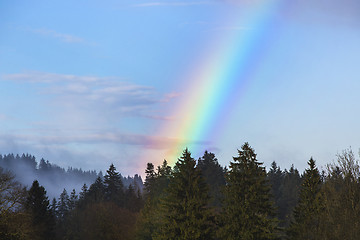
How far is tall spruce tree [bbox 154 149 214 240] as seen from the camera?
4772 centimetres

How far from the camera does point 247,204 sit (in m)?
46.0

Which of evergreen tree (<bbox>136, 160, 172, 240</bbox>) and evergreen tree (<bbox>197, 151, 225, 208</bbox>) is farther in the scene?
evergreen tree (<bbox>197, 151, 225, 208</bbox>)

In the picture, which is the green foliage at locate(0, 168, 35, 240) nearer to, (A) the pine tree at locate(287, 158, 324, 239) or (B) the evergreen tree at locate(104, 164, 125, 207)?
(A) the pine tree at locate(287, 158, 324, 239)

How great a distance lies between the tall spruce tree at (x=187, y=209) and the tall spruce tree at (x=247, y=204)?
2.32 meters

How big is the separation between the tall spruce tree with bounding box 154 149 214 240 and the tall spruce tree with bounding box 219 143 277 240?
2.32 metres

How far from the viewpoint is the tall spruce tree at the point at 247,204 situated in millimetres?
45344

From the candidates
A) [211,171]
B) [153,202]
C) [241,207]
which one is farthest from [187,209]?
[211,171]

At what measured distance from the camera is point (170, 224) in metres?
48.7

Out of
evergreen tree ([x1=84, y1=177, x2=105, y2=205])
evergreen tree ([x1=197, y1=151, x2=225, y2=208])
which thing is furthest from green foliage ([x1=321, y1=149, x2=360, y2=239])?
evergreen tree ([x1=84, y1=177, x2=105, y2=205])

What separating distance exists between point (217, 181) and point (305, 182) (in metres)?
72.7

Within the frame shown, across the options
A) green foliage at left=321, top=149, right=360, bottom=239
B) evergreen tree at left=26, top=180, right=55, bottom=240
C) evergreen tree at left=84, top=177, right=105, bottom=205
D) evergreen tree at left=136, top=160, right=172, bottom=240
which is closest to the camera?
green foliage at left=321, top=149, right=360, bottom=239

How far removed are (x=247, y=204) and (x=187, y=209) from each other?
22.9ft

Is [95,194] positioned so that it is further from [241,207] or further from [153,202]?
[241,207]

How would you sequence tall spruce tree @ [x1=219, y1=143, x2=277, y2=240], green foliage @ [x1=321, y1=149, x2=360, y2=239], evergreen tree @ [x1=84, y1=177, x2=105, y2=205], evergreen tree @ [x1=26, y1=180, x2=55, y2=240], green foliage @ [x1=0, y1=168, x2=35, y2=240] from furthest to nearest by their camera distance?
evergreen tree @ [x1=84, y1=177, x2=105, y2=205] < evergreen tree @ [x1=26, y1=180, x2=55, y2=240] < green foliage @ [x1=0, y1=168, x2=35, y2=240] < tall spruce tree @ [x1=219, y1=143, x2=277, y2=240] < green foliage @ [x1=321, y1=149, x2=360, y2=239]
